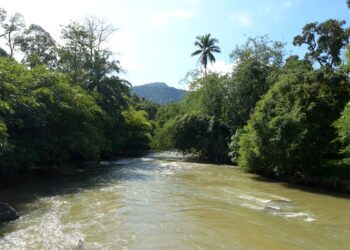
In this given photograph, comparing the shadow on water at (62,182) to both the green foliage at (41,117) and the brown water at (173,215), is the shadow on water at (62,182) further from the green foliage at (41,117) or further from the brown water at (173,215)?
the green foliage at (41,117)

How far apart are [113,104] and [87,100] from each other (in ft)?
35.6

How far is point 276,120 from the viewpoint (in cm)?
2083

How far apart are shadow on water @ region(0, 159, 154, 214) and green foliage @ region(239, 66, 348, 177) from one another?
702cm

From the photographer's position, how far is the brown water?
9.67 m

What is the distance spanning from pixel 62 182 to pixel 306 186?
12457 millimetres

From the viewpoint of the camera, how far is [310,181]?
64.9ft

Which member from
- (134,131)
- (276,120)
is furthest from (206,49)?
(276,120)

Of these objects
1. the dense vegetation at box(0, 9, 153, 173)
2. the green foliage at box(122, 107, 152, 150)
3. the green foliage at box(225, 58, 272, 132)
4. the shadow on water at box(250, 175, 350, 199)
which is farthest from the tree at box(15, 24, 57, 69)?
the shadow on water at box(250, 175, 350, 199)

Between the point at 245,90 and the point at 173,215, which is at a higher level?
the point at 245,90

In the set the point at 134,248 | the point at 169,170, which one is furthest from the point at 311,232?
the point at 169,170

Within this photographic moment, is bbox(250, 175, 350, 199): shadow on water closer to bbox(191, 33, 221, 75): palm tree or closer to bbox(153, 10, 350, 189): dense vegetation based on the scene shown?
bbox(153, 10, 350, 189): dense vegetation

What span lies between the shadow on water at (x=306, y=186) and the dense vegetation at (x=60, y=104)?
11.3 m

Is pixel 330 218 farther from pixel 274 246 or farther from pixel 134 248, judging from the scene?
pixel 134 248

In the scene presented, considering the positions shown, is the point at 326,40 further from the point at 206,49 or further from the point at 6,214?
the point at 6,214
